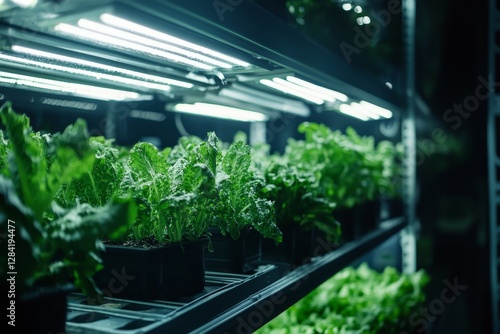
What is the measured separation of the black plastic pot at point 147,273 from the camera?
3.27 ft

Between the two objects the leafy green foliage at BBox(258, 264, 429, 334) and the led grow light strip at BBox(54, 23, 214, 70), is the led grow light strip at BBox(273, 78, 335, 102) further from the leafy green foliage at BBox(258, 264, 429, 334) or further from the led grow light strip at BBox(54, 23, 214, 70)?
the leafy green foliage at BBox(258, 264, 429, 334)

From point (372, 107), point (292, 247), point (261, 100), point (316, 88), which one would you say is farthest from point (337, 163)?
point (292, 247)

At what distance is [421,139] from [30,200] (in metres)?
2.82

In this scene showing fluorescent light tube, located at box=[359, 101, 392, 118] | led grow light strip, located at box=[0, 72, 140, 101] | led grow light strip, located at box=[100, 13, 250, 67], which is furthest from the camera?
fluorescent light tube, located at box=[359, 101, 392, 118]

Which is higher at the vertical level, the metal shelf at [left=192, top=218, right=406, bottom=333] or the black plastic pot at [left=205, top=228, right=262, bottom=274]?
the black plastic pot at [left=205, top=228, right=262, bottom=274]

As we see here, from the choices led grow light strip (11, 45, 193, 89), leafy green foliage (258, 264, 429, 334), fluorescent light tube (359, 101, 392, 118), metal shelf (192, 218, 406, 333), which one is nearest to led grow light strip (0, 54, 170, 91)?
led grow light strip (11, 45, 193, 89)

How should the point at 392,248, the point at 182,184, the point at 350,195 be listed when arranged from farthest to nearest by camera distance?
1. the point at 392,248
2. the point at 350,195
3. the point at 182,184

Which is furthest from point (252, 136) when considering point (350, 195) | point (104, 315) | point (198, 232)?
point (104, 315)

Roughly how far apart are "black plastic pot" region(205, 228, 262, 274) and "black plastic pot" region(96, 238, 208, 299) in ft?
0.78

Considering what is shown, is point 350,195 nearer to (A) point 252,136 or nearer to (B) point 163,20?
(A) point 252,136

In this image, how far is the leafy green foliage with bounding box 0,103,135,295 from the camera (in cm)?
67

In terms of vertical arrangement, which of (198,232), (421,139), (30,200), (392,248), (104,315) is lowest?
(392,248)

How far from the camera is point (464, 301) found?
288 centimetres

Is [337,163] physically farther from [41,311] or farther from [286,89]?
[41,311]
